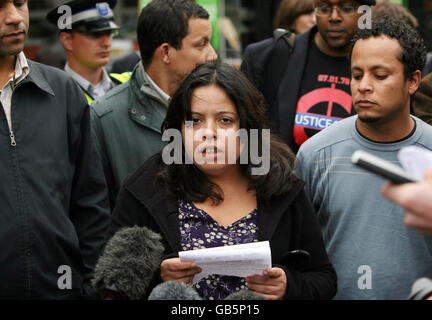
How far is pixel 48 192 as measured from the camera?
3.00 metres

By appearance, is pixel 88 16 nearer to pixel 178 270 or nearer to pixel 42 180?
pixel 42 180

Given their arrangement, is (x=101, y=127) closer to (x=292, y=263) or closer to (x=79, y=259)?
(x=79, y=259)

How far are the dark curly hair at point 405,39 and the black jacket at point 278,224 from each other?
0.76 m

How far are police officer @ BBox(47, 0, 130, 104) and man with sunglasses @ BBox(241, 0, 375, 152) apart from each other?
157 centimetres

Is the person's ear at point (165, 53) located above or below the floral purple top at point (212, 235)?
above

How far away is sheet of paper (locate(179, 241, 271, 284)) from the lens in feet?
7.97

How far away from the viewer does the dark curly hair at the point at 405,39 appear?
122 inches

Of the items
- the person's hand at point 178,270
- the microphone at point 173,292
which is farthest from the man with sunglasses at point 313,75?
the microphone at point 173,292

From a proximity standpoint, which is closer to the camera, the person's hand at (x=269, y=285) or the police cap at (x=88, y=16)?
the person's hand at (x=269, y=285)

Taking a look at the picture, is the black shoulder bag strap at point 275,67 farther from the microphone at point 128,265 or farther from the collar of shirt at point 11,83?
the microphone at point 128,265

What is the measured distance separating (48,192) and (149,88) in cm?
118

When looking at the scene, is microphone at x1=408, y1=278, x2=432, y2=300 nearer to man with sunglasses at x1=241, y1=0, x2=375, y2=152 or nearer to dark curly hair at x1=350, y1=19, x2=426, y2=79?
dark curly hair at x1=350, y1=19, x2=426, y2=79
